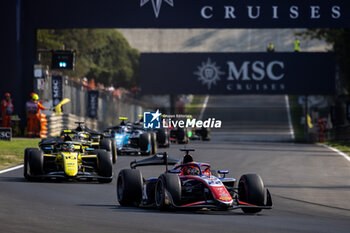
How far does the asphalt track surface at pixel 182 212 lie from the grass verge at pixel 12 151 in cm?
273

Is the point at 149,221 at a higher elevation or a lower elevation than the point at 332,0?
lower

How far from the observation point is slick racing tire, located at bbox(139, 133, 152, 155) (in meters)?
26.2

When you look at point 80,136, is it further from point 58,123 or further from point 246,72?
point 246,72

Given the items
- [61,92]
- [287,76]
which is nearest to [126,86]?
[287,76]

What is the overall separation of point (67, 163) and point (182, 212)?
5045mm

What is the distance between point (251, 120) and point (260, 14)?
3702cm

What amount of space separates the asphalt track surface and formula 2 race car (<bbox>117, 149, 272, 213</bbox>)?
0.60 feet

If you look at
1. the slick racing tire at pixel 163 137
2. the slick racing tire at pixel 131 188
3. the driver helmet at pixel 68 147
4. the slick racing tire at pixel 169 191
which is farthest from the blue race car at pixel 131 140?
the slick racing tire at pixel 169 191

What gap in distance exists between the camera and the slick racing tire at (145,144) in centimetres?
2622

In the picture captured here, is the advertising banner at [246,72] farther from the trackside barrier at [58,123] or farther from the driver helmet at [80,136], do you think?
the driver helmet at [80,136]

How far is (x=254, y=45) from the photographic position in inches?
3829

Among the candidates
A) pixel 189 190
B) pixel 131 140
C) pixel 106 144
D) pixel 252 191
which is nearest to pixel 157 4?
pixel 131 140

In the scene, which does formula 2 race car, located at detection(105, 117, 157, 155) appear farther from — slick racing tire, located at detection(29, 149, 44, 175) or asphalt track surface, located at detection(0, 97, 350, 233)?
slick racing tire, located at detection(29, 149, 44, 175)

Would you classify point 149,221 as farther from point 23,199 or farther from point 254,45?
point 254,45
